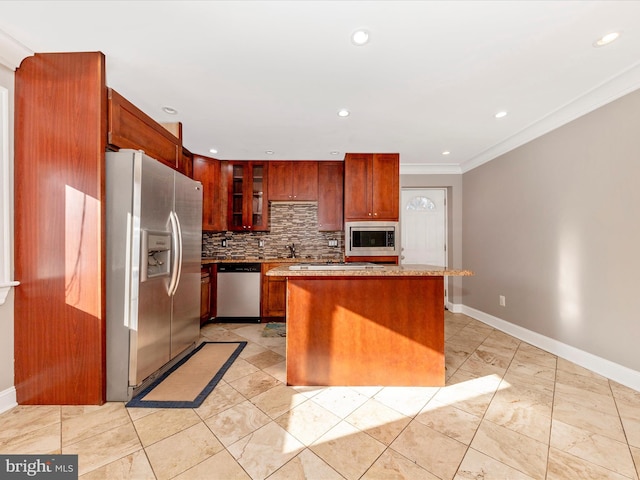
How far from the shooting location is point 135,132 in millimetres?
2014

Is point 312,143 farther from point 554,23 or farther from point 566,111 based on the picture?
point 566,111

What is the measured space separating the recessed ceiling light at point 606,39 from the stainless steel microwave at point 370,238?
7.76ft

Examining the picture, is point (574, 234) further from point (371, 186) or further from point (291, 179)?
point (291, 179)

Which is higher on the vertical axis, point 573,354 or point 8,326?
point 8,326

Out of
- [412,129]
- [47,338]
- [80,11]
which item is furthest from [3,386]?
[412,129]

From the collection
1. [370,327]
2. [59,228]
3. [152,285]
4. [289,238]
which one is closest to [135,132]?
[59,228]

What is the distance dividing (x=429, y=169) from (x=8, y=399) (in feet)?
16.6

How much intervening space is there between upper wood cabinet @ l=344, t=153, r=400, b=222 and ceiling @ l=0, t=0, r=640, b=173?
0.82m

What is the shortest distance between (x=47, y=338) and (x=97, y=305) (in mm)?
398

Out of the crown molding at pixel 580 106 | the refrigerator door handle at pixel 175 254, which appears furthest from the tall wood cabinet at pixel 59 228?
the crown molding at pixel 580 106

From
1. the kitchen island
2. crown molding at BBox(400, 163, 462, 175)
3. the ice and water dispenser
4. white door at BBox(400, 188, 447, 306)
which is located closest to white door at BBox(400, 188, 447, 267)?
white door at BBox(400, 188, 447, 306)

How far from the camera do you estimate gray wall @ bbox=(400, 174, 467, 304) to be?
411 cm

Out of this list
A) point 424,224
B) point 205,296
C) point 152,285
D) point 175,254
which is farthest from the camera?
point 424,224

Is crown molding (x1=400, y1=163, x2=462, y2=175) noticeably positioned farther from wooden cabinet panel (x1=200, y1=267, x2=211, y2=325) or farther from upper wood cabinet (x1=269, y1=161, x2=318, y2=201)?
wooden cabinet panel (x1=200, y1=267, x2=211, y2=325)
